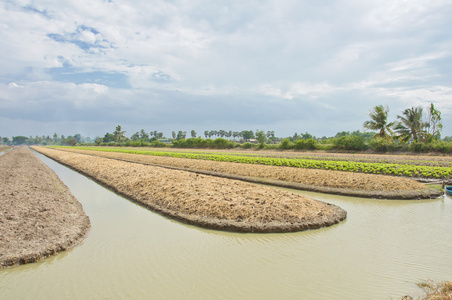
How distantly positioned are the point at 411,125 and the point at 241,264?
41369mm

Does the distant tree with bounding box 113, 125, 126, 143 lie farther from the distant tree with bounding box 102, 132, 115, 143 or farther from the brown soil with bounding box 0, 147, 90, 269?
the brown soil with bounding box 0, 147, 90, 269

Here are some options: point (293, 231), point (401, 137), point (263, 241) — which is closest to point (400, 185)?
point (293, 231)

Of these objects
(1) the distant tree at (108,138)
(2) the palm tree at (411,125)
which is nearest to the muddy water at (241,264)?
(2) the palm tree at (411,125)

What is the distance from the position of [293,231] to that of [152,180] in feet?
27.1

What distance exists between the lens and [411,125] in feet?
124

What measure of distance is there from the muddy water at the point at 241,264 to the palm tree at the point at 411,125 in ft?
115

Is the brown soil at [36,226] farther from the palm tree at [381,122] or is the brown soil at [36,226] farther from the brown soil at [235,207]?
the palm tree at [381,122]

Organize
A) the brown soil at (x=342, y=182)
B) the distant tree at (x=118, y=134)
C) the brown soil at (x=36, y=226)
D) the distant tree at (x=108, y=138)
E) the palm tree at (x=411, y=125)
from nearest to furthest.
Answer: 1. the brown soil at (x=36, y=226)
2. the brown soil at (x=342, y=182)
3. the palm tree at (x=411, y=125)
4. the distant tree at (x=118, y=134)
5. the distant tree at (x=108, y=138)

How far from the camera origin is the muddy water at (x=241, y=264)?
178 inches

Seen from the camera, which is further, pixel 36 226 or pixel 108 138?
pixel 108 138

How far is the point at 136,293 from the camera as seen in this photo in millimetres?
4477

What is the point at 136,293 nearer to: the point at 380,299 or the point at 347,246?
the point at 380,299

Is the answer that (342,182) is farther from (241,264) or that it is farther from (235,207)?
(241,264)

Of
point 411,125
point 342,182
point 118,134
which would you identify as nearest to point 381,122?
point 411,125
